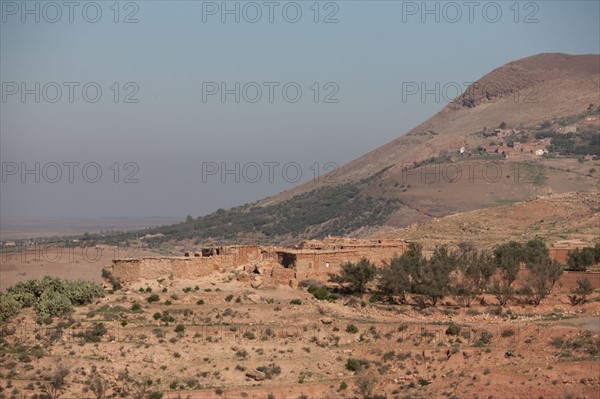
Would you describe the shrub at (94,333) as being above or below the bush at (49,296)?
below

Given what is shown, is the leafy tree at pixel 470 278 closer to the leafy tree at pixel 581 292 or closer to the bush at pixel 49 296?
the leafy tree at pixel 581 292

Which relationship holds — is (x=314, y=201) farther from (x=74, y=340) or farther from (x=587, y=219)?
(x=74, y=340)

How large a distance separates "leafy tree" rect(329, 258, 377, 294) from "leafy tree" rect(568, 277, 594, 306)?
723cm

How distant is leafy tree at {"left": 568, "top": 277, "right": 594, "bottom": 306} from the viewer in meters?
37.1

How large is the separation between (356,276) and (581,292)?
8172mm

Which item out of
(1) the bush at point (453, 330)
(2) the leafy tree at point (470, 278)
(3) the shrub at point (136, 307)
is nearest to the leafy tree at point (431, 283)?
(2) the leafy tree at point (470, 278)

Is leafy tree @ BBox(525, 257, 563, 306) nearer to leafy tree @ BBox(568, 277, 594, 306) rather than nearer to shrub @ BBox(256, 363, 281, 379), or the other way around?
leafy tree @ BBox(568, 277, 594, 306)

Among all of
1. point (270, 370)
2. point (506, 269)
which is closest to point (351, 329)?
point (270, 370)

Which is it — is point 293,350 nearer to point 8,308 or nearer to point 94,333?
point 94,333

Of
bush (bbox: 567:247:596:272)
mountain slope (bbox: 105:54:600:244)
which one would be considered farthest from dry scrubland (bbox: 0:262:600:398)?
mountain slope (bbox: 105:54:600:244)

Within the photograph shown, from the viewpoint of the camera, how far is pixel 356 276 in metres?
37.0

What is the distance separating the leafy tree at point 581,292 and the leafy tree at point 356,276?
23.7ft

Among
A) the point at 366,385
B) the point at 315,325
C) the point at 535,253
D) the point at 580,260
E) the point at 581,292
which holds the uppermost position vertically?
the point at 535,253

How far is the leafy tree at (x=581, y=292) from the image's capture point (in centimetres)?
3706
